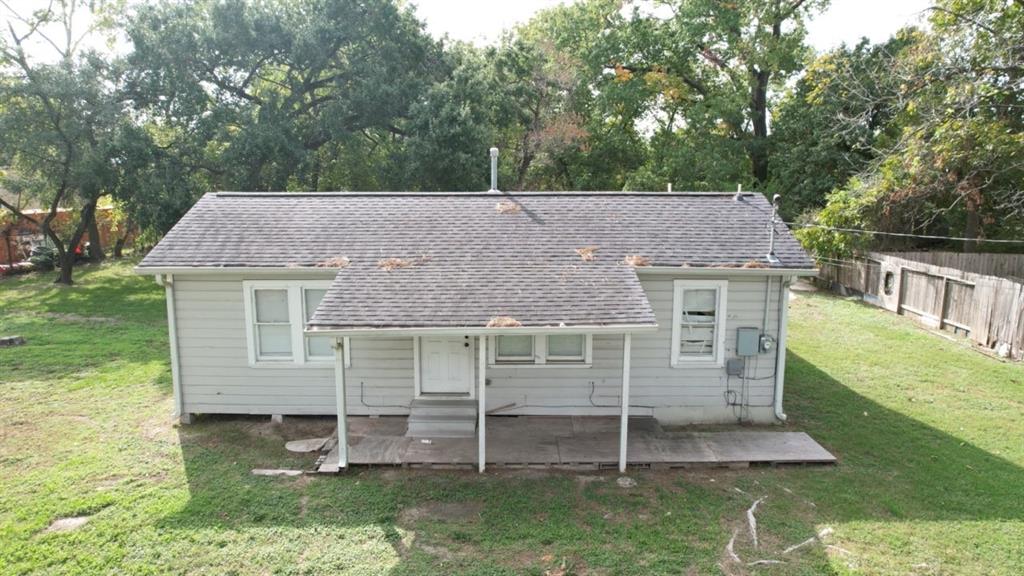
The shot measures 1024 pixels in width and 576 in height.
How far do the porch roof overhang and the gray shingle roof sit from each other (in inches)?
0.9

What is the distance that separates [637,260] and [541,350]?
2077 millimetres

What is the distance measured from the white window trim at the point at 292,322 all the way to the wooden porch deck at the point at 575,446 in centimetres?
122

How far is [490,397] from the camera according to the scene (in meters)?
9.51

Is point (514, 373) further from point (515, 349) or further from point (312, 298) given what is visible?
point (312, 298)

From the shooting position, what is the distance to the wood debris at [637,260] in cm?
907

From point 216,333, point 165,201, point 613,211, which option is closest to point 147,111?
point 165,201

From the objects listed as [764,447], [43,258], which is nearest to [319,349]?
[764,447]

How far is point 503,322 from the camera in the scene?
7555mm

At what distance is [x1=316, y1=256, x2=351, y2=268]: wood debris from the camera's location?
9.14m

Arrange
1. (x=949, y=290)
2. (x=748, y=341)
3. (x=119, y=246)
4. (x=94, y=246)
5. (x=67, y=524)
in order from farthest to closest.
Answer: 1. (x=119, y=246)
2. (x=94, y=246)
3. (x=949, y=290)
4. (x=748, y=341)
5. (x=67, y=524)

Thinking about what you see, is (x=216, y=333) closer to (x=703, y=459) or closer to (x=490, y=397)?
(x=490, y=397)

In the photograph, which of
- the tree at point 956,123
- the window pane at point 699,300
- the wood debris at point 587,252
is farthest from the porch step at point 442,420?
the tree at point 956,123

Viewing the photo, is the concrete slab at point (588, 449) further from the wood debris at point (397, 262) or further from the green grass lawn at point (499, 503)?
the wood debris at point (397, 262)

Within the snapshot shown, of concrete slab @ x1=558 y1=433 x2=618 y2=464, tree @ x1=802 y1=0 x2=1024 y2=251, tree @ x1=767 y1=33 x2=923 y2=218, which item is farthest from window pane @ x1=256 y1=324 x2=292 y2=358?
tree @ x1=767 y1=33 x2=923 y2=218
